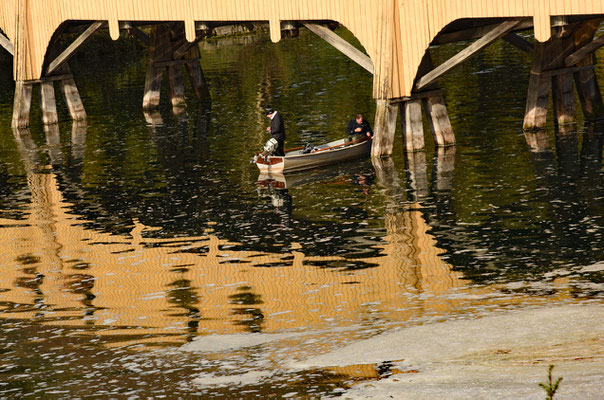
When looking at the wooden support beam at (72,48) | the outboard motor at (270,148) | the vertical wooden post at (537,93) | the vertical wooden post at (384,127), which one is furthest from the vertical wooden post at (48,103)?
the vertical wooden post at (537,93)

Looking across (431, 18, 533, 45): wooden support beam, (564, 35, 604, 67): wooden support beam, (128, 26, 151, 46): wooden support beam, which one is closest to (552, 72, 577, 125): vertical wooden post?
(564, 35, 604, 67): wooden support beam

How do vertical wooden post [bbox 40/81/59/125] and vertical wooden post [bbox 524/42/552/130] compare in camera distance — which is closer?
vertical wooden post [bbox 524/42/552/130]

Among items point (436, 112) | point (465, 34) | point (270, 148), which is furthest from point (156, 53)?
point (465, 34)

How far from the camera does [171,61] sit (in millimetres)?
39000

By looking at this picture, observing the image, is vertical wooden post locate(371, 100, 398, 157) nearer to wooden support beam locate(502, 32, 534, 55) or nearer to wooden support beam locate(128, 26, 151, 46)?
wooden support beam locate(502, 32, 534, 55)

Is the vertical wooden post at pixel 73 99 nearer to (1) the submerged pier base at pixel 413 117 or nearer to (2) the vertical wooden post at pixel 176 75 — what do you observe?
(2) the vertical wooden post at pixel 176 75

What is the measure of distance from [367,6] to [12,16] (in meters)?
17.1

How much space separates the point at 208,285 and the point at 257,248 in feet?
8.66

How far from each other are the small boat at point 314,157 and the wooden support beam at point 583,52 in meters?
6.23

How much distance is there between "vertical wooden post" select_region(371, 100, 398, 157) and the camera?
2555 cm

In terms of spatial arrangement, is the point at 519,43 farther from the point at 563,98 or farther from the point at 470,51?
the point at 470,51

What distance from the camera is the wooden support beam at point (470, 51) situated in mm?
23625

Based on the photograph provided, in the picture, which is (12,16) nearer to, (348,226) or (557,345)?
(348,226)

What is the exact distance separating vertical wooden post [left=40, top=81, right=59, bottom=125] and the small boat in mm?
13730
